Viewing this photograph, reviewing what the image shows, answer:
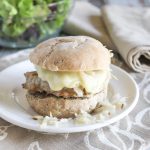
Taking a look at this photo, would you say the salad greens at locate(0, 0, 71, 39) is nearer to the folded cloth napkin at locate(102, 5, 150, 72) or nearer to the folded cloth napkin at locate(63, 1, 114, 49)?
the folded cloth napkin at locate(63, 1, 114, 49)

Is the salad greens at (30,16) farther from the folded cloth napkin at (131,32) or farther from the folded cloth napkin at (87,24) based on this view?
the folded cloth napkin at (131,32)

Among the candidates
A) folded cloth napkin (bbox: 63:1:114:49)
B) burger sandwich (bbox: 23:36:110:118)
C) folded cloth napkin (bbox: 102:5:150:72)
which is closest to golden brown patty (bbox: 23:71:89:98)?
burger sandwich (bbox: 23:36:110:118)

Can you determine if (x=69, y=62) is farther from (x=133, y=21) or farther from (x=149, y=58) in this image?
(x=133, y=21)

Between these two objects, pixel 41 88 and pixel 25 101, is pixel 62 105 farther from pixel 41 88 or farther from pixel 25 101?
pixel 25 101

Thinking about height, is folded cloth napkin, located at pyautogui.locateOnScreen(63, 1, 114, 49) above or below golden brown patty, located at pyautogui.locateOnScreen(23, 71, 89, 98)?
below

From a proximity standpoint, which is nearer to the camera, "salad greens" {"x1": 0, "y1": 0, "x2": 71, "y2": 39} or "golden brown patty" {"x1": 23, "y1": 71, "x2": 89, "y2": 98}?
"golden brown patty" {"x1": 23, "y1": 71, "x2": 89, "y2": 98}

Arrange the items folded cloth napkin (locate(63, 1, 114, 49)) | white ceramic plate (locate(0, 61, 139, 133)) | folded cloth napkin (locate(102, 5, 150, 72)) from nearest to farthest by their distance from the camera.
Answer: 1. white ceramic plate (locate(0, 61, 139, 133))
2. folded cloth napkin (locate(102, 5, 150, 72))
3. folded cloth napkin (locate(63, 1, 114, 49))
